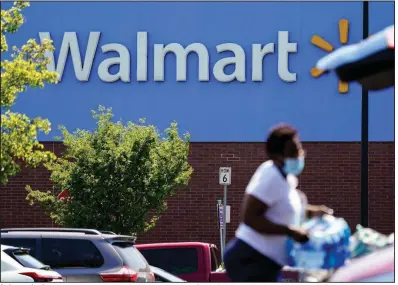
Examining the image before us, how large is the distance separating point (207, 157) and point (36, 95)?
5140 mm

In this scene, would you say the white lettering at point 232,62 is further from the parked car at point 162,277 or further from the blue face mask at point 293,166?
the blue face mask at point 293,166

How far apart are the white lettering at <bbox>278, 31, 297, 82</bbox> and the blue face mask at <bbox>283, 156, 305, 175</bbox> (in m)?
22.8

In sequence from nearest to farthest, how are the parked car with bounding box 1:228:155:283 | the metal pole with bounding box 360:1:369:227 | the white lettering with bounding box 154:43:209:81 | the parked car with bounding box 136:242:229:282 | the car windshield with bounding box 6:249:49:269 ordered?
the car windshield with bounding box 6:249:49:269 < the parked car with bounding box 1:228:155:283 < the parked car with bounding box 136:242:229:282 < the metal pole with bounding box 360:1:369:227 < the white lettering with bounding box 154:43:209:81

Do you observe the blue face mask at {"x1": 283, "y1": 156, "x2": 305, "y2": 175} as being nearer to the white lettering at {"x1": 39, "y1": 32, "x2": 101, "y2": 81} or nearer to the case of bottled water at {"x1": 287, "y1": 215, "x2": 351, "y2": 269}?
the case of bottled water at {"x1": 287, "y1": 215, "x2": 351, "y2": 269}

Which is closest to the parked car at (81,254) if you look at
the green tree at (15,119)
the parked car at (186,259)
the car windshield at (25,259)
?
the car windshield at (25,259)

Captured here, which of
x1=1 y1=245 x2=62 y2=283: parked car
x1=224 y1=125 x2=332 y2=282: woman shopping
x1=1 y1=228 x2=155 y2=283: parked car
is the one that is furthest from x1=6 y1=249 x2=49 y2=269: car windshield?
x1=224 y1=125 x2=332 y2=282: woman shopping

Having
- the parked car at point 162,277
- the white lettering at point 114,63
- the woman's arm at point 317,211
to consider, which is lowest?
the parked car at point 162,277

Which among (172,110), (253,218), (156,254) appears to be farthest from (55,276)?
(172,110)

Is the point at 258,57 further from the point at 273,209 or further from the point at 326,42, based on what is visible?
the point at 273,209

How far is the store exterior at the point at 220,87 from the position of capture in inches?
1148

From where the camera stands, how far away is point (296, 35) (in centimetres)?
2916

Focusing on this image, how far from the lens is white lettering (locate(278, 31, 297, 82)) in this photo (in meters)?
29.0

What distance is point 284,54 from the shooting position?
29047mm

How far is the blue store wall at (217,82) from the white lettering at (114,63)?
0.19 meters
